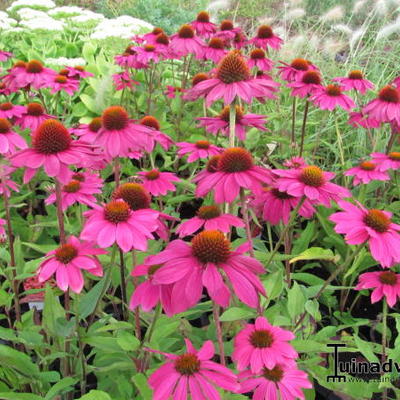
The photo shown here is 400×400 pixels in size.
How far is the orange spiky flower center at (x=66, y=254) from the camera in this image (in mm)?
1019

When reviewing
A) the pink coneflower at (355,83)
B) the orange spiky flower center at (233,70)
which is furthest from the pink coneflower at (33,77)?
the pink coneflower at (355,83)

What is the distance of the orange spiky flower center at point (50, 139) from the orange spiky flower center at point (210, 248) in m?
0.40

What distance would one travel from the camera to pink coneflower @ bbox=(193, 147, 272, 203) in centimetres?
105

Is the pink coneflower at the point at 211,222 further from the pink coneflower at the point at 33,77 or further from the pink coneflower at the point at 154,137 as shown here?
the pink coneflower at the point at 33,77

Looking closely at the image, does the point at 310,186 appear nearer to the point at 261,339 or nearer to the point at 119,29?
the point at 261,339

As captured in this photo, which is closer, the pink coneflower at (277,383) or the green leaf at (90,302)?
the pink coneflower at (277,383)

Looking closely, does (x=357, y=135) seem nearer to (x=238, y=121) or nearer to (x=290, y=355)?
(x=238, y=121)

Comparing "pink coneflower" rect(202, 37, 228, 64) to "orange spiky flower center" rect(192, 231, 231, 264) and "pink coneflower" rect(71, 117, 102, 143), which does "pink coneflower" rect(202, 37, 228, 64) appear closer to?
"pink coneflower" rect(71, 117, 102, 143)

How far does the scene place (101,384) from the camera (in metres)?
1.22

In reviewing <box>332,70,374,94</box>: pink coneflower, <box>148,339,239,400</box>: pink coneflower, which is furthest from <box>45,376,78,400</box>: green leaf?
<box>332,70,374,94</box>: pink coneflower

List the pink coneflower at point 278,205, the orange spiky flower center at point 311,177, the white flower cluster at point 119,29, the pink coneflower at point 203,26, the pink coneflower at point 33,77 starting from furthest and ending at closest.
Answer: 1. the white flower cluster at point 119,29
2. the pink coneflower at point 203,26
3. the pink coneflower at point 33,77
4. the pink coneflower at point 278,205
5. the orange spiky flower center at point 311,177

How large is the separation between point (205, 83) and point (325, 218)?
0.93 m

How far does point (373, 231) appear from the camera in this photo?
1.02 m

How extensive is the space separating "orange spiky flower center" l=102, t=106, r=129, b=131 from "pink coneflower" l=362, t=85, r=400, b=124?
3.40 ft
